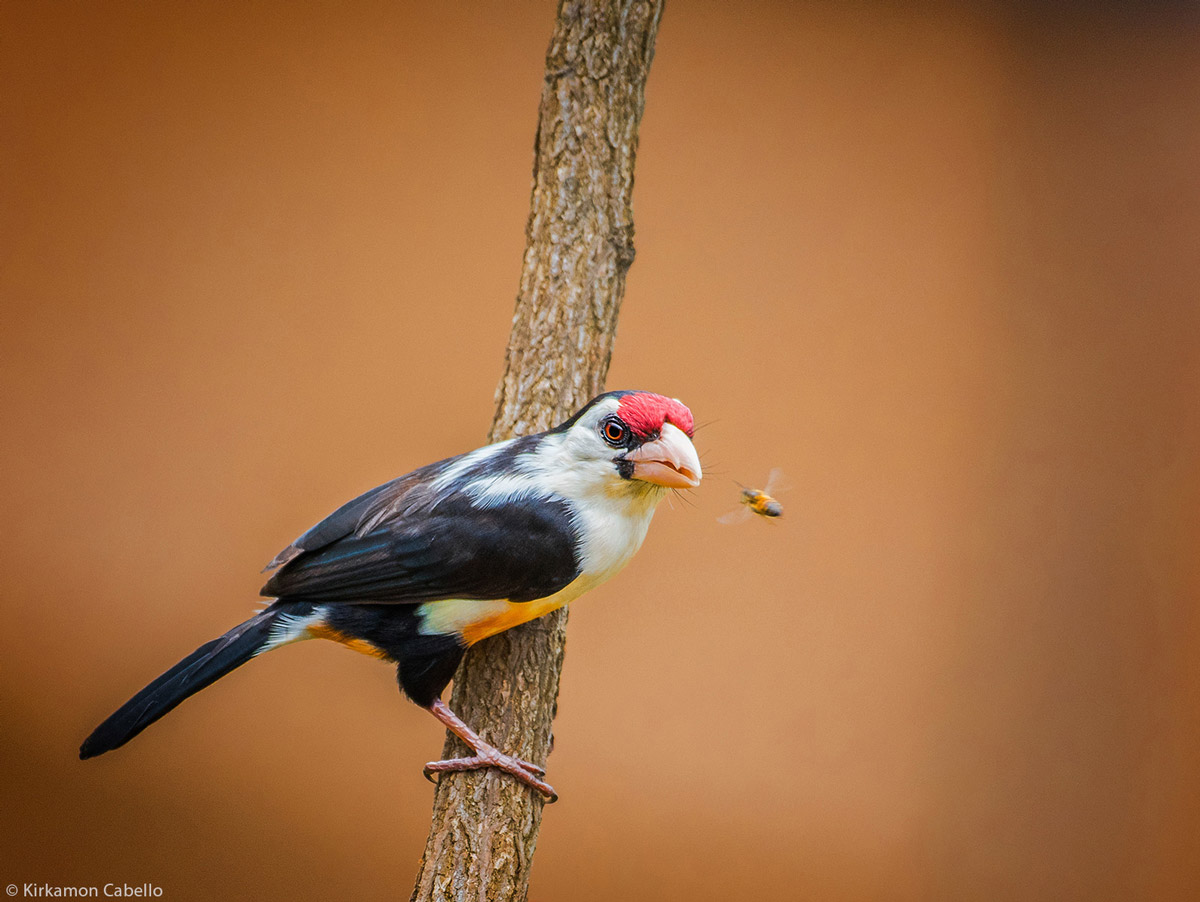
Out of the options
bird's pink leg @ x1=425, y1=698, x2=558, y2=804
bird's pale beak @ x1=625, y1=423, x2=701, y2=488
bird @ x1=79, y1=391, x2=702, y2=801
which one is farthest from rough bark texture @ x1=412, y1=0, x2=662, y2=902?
bird's pink leg @ x1=425, y1=698, x2=558, y2=804

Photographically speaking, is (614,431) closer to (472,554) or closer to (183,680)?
(472,554)

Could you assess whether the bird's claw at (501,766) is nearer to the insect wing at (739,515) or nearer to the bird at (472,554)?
the bird at (472,554)

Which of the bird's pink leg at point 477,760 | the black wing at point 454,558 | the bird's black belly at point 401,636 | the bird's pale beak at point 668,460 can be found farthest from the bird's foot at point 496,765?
the bird's pale beak at point 668,460

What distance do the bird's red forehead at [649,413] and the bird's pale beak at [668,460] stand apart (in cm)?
2

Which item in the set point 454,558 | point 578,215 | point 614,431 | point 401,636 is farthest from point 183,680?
point 578,215

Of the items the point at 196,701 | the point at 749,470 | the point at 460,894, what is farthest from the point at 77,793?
the point at 749,470

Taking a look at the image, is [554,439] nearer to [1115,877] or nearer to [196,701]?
[196,701]

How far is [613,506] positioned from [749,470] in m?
1.30

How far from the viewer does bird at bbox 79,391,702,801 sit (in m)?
1.52

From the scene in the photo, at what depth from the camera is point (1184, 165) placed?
2.93m

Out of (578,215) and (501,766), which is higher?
(578,215)

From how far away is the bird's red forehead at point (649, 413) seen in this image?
1514 millimetres

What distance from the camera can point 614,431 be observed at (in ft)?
5.03

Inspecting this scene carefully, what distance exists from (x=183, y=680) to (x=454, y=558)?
463 mm
